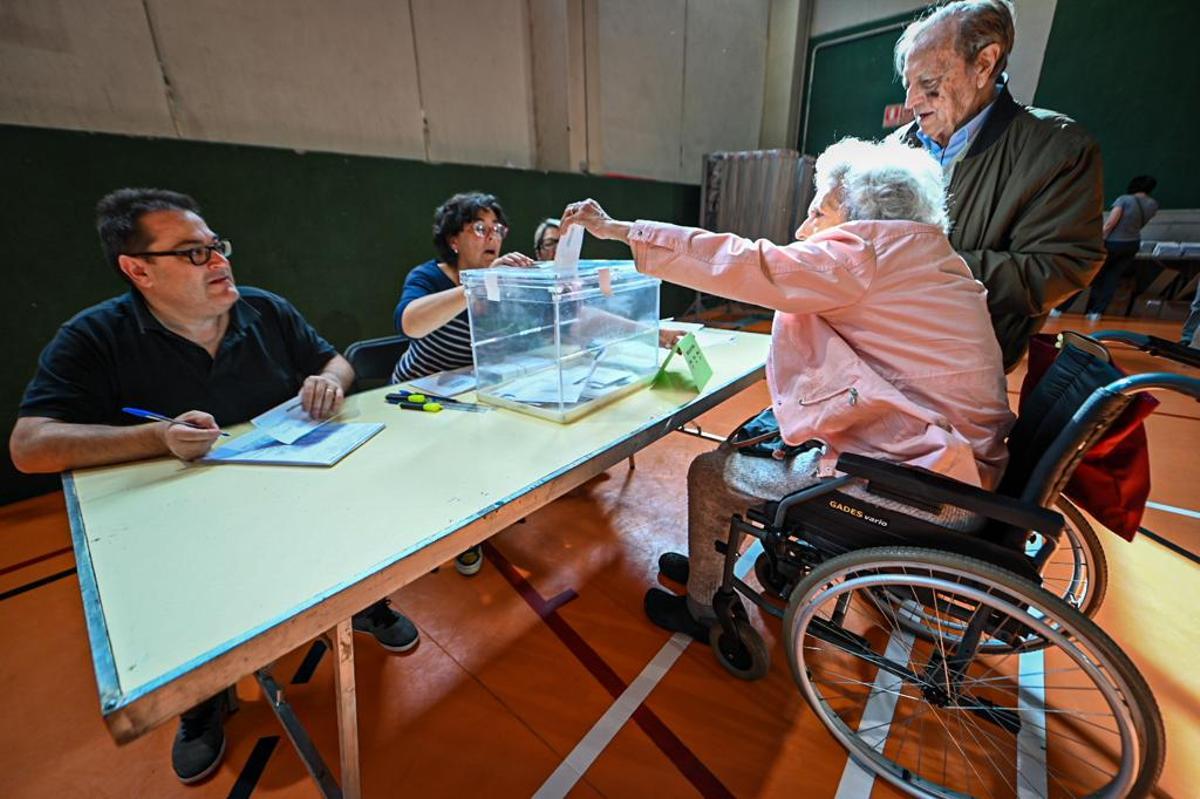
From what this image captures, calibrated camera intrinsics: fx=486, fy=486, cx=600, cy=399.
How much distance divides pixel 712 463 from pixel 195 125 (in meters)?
3.35

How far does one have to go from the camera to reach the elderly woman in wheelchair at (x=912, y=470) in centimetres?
88

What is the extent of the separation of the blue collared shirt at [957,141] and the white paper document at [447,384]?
1.58 m

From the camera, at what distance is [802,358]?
115 centimetres

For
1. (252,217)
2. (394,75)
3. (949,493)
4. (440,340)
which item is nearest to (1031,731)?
(949,493)

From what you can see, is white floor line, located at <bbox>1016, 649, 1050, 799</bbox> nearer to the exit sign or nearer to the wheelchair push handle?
the wheelchair push handle

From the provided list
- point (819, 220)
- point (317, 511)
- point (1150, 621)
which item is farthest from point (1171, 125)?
point (317, 511)

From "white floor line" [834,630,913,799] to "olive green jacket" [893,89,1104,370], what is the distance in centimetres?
99

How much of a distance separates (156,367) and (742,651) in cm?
177

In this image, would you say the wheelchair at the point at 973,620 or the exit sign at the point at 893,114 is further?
the exit sign at the point at 893,114

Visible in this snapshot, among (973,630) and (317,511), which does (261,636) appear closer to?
(317,511)

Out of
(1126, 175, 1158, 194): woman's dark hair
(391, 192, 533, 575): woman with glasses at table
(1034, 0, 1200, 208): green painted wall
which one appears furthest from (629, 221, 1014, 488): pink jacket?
(1126, 175, 1158, 194): woman's dark hair

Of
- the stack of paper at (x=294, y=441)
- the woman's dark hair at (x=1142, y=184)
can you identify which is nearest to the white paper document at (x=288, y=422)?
the stack of paper at (x=294, y=441)

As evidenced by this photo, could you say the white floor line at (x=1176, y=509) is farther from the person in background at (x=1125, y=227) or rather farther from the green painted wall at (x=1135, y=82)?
the green painted wall at (x=1135, y=82)

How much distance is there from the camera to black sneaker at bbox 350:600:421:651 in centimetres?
151
